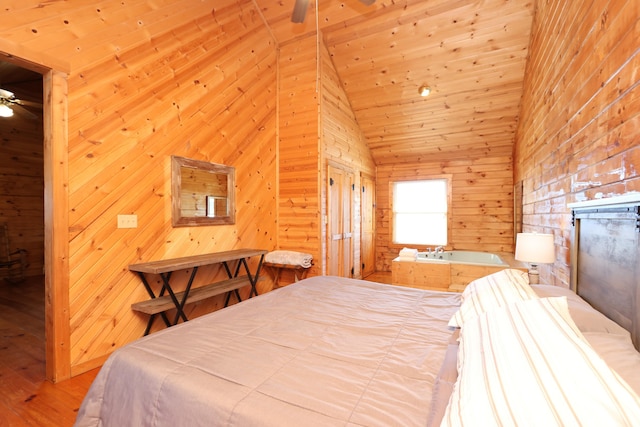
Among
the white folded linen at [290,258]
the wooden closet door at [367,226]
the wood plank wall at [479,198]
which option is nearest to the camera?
the white folded linen at [290,258]

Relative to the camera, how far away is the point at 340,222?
437cm

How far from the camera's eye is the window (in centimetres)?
552

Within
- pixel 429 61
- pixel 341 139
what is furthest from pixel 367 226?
pixel 429 61

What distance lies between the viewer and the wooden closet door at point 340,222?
4070 mm

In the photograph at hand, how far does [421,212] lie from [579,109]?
3.92 meters

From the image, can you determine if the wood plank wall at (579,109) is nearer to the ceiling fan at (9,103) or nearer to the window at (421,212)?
the window at (421,212)

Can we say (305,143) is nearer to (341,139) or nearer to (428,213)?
(341,139)

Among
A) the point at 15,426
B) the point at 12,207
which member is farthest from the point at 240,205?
the point at 12,207

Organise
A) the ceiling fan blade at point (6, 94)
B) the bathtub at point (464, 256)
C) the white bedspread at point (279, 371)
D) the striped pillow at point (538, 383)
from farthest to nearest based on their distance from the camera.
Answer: the bathtub at point (464, 256) < the ceiling fan blade at point (6, 94) < the white bedspread at point (279, 371) < the striped pillow at point (538, 383)

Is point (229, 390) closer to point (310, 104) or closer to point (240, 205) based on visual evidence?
point (240, 205)

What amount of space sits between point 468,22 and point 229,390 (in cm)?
417

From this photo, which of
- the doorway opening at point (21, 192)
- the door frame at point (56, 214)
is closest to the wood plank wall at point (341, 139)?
the door frame at point (56, 214)

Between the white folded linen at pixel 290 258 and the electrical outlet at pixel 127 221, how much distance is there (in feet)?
5.15

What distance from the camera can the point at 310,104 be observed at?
3.88 metres
